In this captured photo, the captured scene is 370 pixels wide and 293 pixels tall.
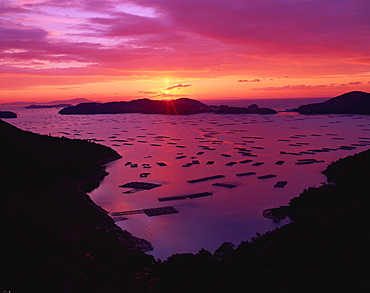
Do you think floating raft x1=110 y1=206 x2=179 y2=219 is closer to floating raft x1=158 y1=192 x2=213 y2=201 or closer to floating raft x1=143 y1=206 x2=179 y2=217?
floating raft x1=143 y1=206 x2=179 y2=217

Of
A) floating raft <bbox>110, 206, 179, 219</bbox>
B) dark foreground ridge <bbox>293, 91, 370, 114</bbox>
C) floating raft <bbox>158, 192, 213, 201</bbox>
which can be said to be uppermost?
dark foreground ridge <bbox>293, 91, 370, 114</bbox>

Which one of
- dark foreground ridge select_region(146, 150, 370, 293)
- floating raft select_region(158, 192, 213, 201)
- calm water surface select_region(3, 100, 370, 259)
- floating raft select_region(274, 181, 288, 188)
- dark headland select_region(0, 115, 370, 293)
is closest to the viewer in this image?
dark headland select_region(0, 115, 370, 293)

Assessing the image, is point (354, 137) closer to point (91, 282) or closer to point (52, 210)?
point (52, 210)

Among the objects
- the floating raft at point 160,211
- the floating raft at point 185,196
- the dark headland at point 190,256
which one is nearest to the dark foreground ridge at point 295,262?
the dark headland at point 190,256

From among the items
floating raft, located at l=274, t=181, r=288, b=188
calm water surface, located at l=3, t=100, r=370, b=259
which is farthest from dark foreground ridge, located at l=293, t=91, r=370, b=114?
floating raft, located at l=274, t=181, r=288, b=188

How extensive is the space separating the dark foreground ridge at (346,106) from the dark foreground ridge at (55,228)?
138 meters

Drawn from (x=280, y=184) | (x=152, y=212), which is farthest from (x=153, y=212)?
(x=280, y=184)

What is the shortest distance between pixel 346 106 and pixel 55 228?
175m

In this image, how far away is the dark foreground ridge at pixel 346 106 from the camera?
155 meters

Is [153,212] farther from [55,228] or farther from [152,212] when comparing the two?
[55,228]

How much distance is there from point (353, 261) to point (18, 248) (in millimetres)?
15184

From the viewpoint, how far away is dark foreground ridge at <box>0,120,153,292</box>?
1314 cm

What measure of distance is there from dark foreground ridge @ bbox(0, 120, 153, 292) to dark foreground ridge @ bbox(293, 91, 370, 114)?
13795 cm

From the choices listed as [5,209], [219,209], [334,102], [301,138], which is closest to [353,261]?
[219,209]
